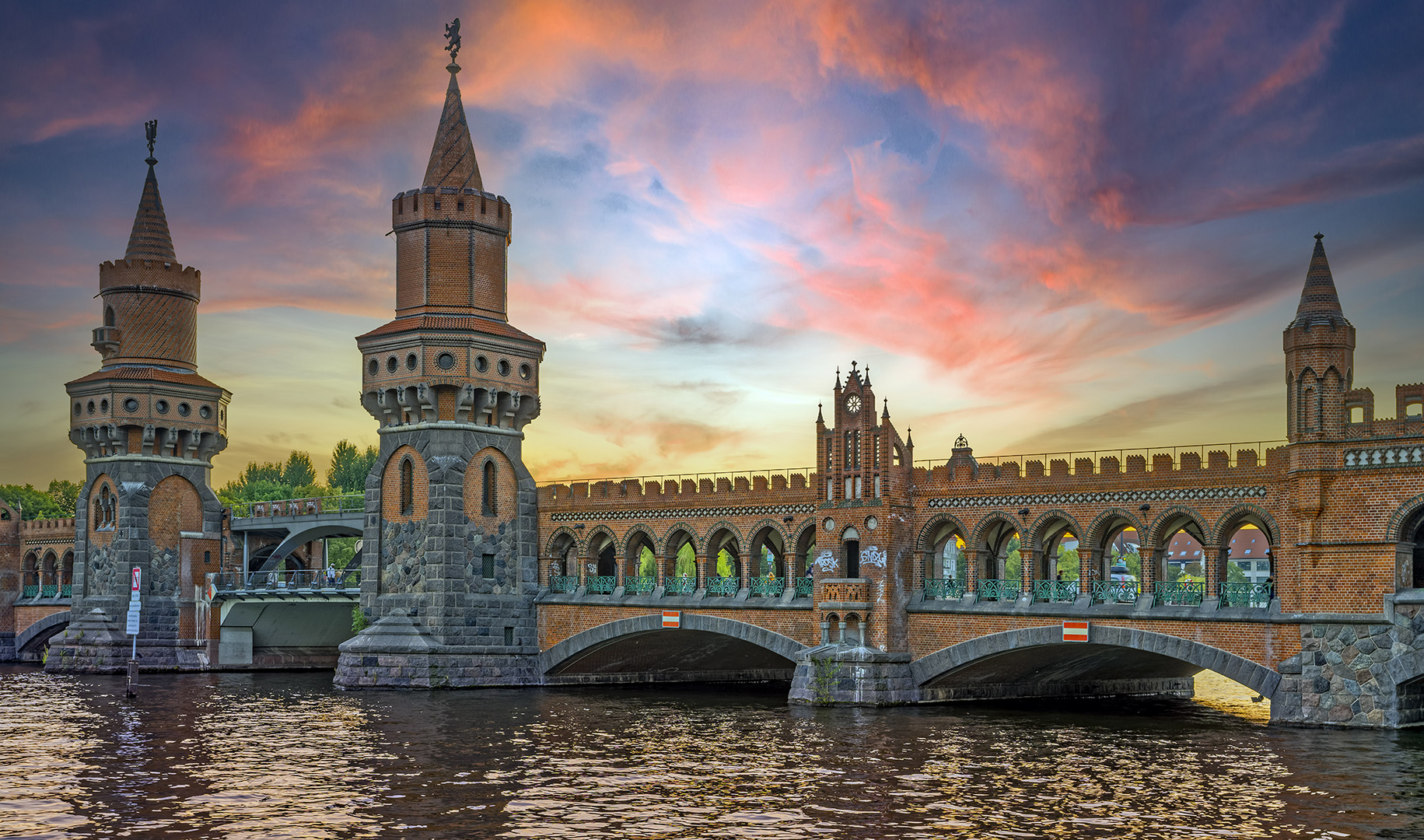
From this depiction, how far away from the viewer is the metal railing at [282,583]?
6309 centimetres

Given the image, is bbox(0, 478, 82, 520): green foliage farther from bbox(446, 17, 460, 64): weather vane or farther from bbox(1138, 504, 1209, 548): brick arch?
bbox(1138, 504, 1209, 548): brick arch

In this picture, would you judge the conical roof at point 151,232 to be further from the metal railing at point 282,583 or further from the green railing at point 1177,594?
the green railing at point 1177,594

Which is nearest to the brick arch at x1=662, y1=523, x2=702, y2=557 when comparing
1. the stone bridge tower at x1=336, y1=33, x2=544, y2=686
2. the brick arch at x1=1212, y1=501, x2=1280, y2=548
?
the stone bridge tower at x1=336, y1=33, x2=544, y2=686

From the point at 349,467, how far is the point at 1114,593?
3784 inches

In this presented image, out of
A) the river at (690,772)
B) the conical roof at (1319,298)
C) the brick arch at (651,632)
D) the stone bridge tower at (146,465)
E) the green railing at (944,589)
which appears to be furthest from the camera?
the stone bridge tower at (146,465)

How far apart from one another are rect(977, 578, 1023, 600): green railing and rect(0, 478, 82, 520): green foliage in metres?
93.2

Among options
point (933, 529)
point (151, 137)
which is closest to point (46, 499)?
point (151, 137)

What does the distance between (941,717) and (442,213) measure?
28953 mm

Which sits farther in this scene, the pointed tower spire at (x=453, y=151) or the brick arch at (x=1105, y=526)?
the pointed tower spire at (x=453, y=151)

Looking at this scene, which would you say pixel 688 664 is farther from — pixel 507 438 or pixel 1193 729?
pixel 1193 729

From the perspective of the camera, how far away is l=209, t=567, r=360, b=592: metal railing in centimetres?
6309

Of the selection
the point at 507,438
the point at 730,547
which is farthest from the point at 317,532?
the point at 730,547

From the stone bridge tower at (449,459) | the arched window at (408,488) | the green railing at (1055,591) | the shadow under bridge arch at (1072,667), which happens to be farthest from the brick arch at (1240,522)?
the arched window at (408,488)

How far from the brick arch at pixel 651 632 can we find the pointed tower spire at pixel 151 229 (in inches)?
1191
